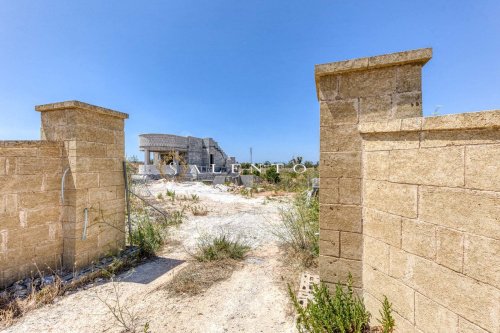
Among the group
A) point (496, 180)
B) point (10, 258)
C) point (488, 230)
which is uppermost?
point (496, 180)

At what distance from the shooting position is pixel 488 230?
1214 millimetres

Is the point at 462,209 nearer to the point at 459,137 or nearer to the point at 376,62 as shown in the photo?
the point at 459,137

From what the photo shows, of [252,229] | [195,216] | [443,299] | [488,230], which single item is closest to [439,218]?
[488,230]

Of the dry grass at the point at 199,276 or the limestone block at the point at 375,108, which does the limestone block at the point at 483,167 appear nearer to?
the limestone block at the point at 375,108

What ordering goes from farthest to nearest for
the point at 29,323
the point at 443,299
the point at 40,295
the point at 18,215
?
the point at 18,215 < the point at 40,295 < the point at 29,323 < the point at 443,299

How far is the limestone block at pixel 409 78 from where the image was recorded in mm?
1934

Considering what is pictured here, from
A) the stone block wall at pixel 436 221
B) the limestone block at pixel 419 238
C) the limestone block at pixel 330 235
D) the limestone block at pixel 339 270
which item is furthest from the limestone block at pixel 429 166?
the limestone block at pixel 339 270

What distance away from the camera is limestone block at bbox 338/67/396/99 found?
202 cm

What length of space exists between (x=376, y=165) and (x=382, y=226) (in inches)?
20.1

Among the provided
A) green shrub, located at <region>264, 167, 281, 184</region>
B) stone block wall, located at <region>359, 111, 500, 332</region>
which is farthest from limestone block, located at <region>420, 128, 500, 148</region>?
green shrub, located at <region>264, 167, 281, 184</region>

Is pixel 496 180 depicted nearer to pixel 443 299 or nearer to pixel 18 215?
pixel 443 299

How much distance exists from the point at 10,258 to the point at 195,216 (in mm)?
4543

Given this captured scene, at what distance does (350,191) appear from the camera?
7.03 feet

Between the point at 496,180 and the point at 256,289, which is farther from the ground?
the point at 496,180
